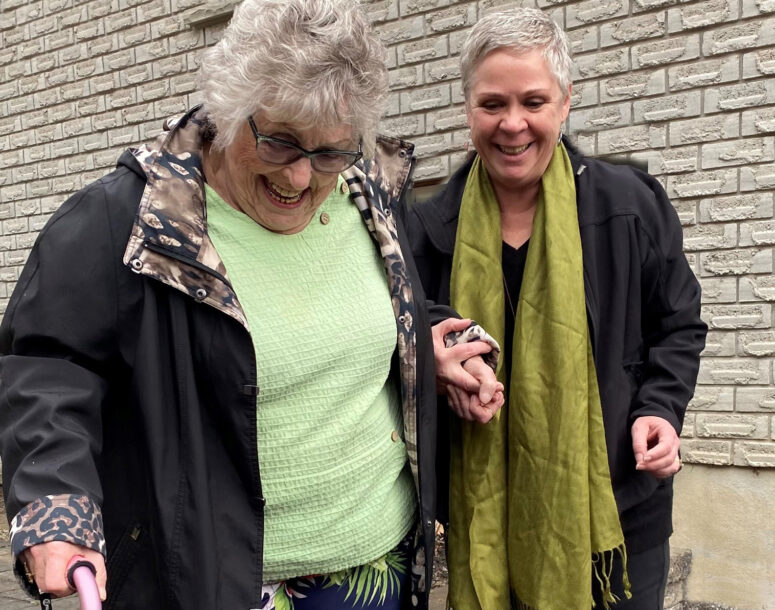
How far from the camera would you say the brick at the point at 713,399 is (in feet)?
15.2

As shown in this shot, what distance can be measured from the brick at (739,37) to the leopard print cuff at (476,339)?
2.98 m

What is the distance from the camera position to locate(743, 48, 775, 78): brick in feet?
14.4

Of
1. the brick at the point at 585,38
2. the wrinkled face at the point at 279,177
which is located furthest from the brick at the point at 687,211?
the wrinkled face at the point at 279,177

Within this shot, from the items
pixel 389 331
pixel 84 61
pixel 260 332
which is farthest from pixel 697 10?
pixel 84 61

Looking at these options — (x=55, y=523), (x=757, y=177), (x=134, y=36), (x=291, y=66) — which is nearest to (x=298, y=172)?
(x=291, y=66)

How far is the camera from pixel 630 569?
235 cm

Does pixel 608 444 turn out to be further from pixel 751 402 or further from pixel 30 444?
pixel 751 402

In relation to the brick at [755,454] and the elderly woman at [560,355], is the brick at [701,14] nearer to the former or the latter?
the brick at [755,454]

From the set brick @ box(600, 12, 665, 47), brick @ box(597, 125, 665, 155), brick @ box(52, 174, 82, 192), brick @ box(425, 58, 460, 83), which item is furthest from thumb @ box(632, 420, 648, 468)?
brick @ box(52, 174, 82, 192)

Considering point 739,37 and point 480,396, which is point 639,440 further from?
point 739,37

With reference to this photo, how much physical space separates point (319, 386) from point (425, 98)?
414cm

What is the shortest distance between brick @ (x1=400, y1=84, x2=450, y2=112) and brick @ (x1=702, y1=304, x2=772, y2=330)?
210cm

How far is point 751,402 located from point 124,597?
3.69 metres

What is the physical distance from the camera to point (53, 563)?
1.46m
